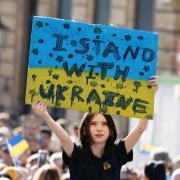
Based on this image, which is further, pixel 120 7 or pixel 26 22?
pixel 26 22

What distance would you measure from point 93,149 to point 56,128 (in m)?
0.26

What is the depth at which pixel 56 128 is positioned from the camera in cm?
658

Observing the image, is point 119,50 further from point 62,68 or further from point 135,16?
point 135,16

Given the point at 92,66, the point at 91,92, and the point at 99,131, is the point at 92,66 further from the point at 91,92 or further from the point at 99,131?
the point at 99,131

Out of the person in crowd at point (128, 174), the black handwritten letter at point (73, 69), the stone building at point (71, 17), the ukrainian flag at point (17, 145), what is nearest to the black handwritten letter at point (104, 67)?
the black handwritten letter at point (73, 69)

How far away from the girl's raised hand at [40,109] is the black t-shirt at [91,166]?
0.87 feet

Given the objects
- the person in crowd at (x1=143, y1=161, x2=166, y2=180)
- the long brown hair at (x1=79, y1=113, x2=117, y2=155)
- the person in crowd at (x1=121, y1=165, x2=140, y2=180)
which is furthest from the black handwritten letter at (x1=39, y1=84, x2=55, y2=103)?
the person in crowd at (x1=121, y1=165, x2=140, y2=180)

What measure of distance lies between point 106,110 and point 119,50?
1.25 ft

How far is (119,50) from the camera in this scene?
6914 mm

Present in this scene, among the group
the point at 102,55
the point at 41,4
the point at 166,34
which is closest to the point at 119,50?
the point at 102,55

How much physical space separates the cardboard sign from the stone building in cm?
1162

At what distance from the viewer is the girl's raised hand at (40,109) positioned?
21.5ft

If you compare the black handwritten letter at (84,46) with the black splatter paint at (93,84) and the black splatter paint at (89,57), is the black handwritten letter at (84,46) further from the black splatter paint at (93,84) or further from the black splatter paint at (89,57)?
the black splatter paint at (93,84)

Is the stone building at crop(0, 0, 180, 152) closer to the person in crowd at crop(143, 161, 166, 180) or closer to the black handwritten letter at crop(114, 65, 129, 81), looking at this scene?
the person in crowd at crop(143, 161, 166, 180)
